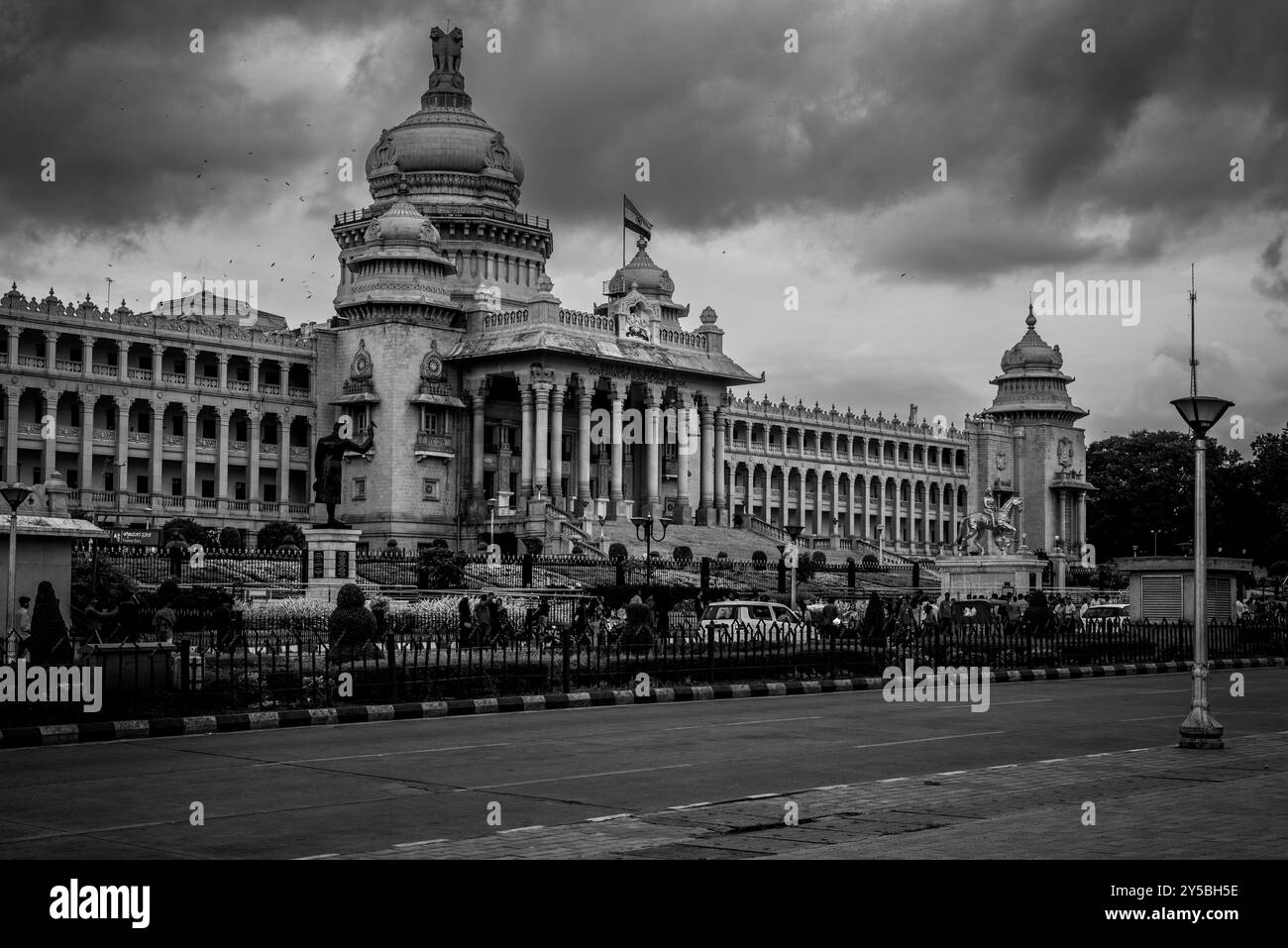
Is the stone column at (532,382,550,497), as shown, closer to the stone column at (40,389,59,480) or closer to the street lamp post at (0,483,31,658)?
the stone column at (40,389,59,480)

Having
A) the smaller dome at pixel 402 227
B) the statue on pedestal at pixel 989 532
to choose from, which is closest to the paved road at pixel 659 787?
the statue on pedestal at pixel 989 532

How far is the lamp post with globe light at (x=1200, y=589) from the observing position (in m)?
19.2

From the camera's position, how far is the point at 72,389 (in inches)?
2995

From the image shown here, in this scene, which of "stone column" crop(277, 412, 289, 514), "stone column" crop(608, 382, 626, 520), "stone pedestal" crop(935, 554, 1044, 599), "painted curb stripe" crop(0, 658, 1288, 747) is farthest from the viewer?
"stone column" crop(277, 412, 289, 514)

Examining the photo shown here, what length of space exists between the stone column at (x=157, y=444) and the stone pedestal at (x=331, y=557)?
2718cm

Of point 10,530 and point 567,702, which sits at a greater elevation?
point 10,530

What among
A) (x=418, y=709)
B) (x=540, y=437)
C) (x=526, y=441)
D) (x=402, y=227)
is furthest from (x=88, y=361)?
(x=418, y=709)

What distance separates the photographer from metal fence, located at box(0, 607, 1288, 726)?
24781 mm

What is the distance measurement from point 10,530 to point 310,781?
13.5 meters

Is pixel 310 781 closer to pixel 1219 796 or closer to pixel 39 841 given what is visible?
pixel 39 841

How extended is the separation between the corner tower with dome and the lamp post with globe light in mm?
101742

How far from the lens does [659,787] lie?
1636cm

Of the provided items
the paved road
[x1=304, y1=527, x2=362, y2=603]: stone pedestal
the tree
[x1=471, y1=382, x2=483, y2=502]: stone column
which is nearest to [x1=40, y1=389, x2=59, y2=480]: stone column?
the tree
